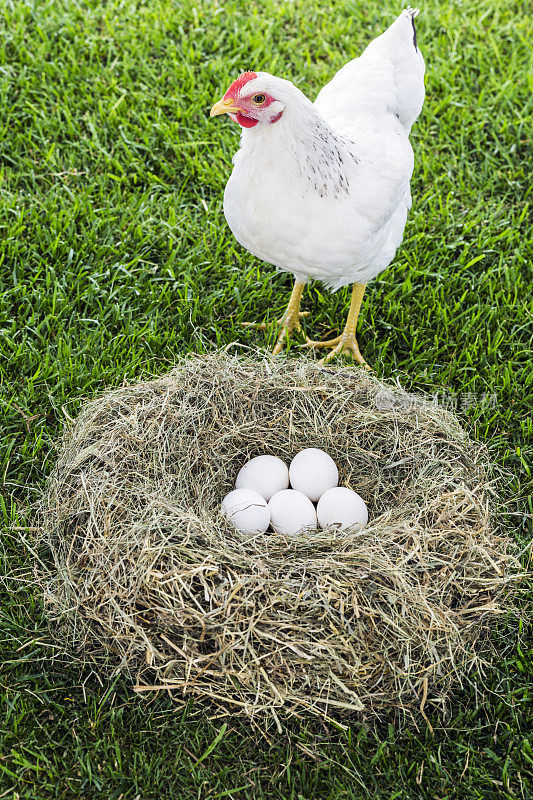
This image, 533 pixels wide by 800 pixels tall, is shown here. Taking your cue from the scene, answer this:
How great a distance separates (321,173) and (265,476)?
1.07 metres

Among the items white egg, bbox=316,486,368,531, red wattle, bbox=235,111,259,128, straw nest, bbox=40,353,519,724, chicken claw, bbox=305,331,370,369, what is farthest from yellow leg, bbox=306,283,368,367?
red wattle, bbox=235,111,259,128

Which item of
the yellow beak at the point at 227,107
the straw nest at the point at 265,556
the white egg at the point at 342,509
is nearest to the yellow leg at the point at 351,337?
the straw nest at the point at 265,556

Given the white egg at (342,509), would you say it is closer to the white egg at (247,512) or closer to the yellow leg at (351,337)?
the white egg at (247,512)

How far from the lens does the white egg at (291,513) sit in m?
2.60

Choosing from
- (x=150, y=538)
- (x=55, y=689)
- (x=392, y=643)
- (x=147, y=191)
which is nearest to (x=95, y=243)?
(x=147, y=191)

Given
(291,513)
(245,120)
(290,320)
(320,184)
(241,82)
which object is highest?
(241,82)

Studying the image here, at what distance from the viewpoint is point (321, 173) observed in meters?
2.61

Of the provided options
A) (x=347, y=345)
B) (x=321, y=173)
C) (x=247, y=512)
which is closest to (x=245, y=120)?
(x=321, y=173)

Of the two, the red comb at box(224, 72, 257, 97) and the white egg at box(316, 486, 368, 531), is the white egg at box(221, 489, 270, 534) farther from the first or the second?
the red comb at box(224, 72, 257, 97)

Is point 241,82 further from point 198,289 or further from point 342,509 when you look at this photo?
point 342,509

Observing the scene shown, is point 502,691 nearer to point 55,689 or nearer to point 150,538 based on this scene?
point 150,538

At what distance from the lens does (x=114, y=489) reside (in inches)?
95.7

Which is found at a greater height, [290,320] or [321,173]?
[321,173]

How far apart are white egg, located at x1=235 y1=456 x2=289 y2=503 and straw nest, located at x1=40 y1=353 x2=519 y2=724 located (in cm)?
10
